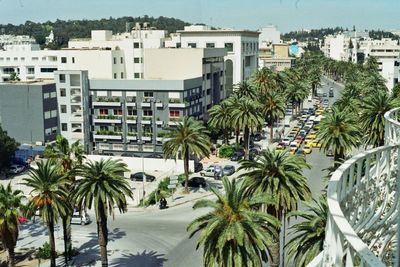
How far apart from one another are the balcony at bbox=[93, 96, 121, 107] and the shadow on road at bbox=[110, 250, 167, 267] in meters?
36.2

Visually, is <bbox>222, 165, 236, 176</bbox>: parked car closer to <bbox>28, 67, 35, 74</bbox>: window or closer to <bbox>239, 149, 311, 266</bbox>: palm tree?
<bbox>239, 149, 311, 266</bbox>: palm tree

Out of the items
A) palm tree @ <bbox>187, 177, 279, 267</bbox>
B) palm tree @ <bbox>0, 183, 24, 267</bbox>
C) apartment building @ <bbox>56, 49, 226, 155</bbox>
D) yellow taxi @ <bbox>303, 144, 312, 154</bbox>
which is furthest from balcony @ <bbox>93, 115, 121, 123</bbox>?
palm tree @ <bbox>187, 177, 279, 267</bbox>

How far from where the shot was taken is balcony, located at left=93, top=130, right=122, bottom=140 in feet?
243

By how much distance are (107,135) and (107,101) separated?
193 inches

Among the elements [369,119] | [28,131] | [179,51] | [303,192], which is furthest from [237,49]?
[303,192]

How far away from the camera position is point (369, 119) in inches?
2055

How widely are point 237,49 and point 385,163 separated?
283 ft

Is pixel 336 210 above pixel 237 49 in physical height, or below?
below

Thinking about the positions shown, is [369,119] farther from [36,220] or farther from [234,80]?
[234,80]

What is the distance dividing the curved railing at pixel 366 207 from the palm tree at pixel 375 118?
925 inches

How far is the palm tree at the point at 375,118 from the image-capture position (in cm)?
5129

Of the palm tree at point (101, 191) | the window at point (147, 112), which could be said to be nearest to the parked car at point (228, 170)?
the window at point (147, 112)

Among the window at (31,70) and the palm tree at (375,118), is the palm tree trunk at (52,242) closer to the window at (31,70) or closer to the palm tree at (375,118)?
the palm tree at (375,118)

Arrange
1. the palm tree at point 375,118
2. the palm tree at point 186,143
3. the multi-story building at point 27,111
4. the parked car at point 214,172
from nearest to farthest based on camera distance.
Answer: the palm tree at point 375,118 < the palm tree at point 186,143 < the parked car at point 214,172 < the multi-story building at point 27,111
